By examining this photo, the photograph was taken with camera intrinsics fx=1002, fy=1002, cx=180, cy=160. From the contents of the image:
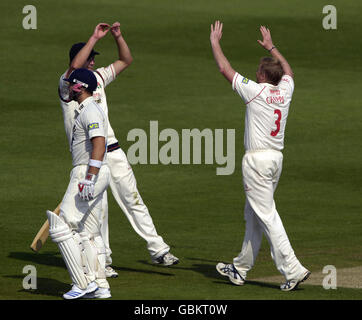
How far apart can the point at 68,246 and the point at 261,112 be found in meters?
2.63

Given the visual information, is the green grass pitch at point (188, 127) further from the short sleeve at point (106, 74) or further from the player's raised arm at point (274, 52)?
the player's raised arm at point (274, 52)

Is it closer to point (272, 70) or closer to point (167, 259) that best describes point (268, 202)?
point (272, 70)

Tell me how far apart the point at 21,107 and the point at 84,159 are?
47.7ft

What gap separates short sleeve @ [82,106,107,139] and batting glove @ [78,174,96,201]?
438mm

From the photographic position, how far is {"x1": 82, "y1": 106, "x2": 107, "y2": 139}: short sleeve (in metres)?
10.4

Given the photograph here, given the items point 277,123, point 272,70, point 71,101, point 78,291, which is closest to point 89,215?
point 78,291

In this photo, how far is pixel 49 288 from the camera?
11.0m

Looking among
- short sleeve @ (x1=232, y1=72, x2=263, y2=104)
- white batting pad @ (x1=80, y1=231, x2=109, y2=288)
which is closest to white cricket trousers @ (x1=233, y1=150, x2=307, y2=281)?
short sleeve @ (x1=232, y1=72, x2=263, y2=104)

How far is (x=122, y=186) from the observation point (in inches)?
480

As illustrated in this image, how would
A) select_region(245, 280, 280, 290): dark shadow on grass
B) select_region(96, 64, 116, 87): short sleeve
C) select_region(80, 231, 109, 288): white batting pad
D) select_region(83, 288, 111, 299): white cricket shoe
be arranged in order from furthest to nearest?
select_region(96, 64, 116, 87): short sleeve
select_region(245, 280, 280, 290): dark shadow on grass
select_region(80, 231, 109, 288): white batting pad
select_region(83, 288, 111, 299): white cricket shoe

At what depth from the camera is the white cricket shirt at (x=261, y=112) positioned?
11.1 meters

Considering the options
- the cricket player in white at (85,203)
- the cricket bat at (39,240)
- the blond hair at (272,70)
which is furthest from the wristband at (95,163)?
the blond hair at (272,70)

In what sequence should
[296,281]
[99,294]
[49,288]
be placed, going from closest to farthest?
[99,294]
[296,281]
[49,288]

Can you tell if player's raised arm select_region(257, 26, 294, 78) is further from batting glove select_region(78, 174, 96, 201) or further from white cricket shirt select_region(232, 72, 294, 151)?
batting glove select_region(78, 174, 96, 201)
